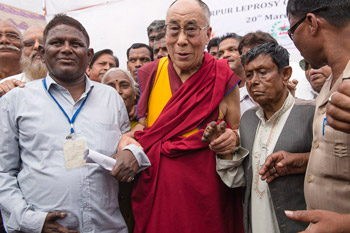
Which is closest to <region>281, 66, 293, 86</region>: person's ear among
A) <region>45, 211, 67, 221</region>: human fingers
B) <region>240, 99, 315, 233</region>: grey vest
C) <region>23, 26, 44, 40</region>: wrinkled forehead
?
<region>240, 99, 315, 233</region>: grey vest

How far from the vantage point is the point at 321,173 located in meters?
1.29

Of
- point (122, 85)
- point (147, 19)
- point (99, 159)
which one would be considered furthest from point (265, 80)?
point (147, 19)

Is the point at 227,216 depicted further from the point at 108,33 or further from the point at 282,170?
the point at 108,33

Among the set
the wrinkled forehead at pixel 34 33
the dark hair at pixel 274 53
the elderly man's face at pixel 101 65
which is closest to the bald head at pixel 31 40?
the wrinkled forehead at pixel 34 33

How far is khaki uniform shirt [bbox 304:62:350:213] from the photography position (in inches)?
47.3

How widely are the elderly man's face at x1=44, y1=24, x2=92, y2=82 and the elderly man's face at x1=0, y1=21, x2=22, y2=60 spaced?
131cm

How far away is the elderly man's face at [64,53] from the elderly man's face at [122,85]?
84 centimetres

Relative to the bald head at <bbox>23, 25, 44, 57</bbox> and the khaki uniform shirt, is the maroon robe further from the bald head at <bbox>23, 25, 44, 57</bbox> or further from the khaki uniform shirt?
the bald head at <bbox>23, 25, 44, 57</bbox>

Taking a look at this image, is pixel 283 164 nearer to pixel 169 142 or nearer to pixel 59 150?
pixel 169 142

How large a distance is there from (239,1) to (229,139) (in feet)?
10.6

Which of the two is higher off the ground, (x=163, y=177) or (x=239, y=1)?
(x=239, y=1)

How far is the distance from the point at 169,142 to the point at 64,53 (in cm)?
84

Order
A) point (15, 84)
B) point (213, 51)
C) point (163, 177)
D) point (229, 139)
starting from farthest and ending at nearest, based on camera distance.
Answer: point (213, 51), point (15, 84), point (163, 177), point (229, 139)

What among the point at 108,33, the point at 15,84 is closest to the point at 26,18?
the point at 108,33
